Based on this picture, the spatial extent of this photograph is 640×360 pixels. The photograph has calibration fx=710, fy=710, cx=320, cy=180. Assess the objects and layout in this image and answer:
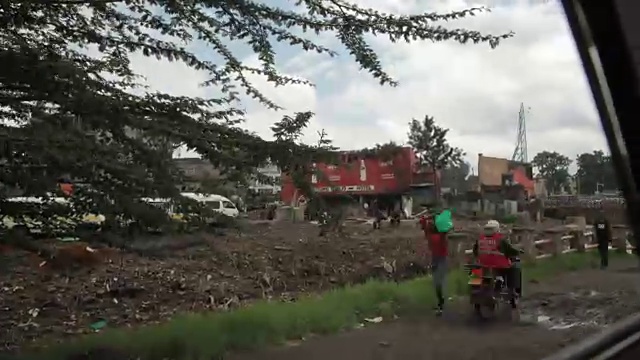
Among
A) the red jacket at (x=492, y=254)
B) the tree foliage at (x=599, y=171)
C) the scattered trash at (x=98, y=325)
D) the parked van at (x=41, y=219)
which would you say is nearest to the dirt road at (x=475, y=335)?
the red jacket at (x=492, y=254)

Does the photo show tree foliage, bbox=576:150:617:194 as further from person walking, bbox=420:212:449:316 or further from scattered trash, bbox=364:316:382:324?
scattered trash, bbox=364:316:382:324

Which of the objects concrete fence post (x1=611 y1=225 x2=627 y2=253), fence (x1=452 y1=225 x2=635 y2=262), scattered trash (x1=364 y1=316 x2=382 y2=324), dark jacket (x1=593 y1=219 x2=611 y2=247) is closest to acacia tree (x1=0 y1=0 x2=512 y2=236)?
scattered trash (x1=364 y1=316 x2=382 y2=324)

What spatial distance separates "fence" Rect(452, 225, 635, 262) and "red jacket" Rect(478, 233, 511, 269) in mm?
3553

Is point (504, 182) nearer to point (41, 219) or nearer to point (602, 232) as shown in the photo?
point (602, 232)

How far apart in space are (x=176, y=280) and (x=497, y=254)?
619 cm

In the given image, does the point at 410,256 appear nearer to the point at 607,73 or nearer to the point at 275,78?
the point at 275,78

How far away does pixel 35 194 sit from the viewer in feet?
16.4

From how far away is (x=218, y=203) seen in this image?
18.4 feet

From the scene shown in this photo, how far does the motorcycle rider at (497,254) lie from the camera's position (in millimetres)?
8367

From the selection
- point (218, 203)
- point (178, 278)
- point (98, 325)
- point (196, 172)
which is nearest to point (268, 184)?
point (218, 203)

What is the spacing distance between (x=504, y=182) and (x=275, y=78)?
14.1 metres

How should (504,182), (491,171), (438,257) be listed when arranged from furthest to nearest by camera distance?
(504,182), (491,171), (438,257)

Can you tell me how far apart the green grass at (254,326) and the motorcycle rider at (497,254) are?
108 centimetres

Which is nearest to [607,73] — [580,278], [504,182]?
[580,278]
